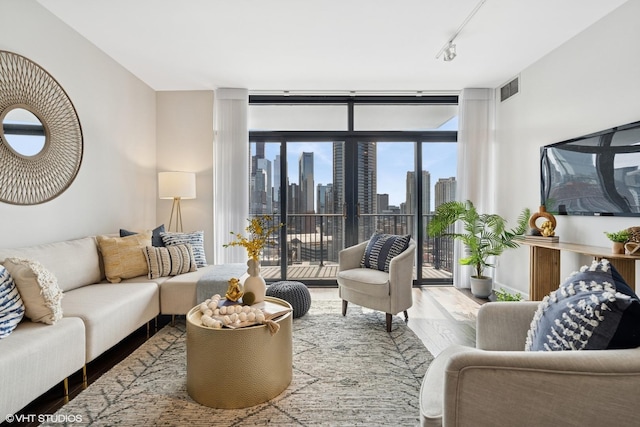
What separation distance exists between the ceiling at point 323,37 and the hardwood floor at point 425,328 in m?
2.67

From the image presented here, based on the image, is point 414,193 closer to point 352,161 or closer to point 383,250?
point 352,161

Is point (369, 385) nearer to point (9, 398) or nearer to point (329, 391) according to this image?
point (329, 391)

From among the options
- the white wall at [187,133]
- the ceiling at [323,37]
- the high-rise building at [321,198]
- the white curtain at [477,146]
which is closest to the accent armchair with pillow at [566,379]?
the ceiling at [323,37]

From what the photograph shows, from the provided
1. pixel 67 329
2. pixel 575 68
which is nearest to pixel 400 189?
pixel 575 68

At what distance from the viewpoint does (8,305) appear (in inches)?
65.9

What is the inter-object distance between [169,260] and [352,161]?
8.57ft

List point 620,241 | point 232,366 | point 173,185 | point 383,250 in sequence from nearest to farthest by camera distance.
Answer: point 232,366 < point 620,241 < point 383,250 < point 173,185

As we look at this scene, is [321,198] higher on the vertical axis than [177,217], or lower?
higher

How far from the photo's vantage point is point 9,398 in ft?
4.76

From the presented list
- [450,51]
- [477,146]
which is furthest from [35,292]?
[477,146]

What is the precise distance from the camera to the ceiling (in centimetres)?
256

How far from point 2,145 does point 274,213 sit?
110 inches

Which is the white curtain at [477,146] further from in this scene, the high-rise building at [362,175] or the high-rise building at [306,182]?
the high-rise building at [306,182]

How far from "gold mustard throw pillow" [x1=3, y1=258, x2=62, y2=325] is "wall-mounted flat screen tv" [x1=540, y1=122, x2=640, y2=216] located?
3963mm
